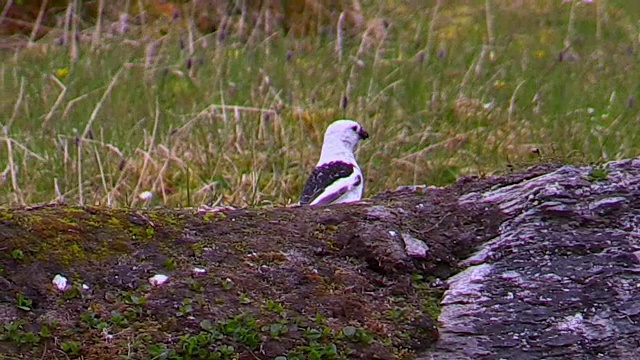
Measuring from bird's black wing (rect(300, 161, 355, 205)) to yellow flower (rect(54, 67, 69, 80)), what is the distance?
3.03 m

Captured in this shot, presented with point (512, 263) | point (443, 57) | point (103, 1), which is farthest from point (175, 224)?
point (103, 1)

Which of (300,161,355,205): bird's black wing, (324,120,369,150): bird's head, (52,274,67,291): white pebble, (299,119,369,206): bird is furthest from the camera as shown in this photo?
(324,120,369,150): bird's head

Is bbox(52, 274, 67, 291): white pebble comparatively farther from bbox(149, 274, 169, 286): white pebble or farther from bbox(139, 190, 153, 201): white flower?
bbox(139, 190, 153, 201): white flower

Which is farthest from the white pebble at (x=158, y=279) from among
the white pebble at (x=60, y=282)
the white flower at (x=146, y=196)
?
the white flower at (x=146, y=196)

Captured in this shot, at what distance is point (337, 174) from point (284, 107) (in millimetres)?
1887

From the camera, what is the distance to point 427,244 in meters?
2.78

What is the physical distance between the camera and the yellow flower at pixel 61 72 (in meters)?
7.06

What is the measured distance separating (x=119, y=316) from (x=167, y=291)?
0.13 meters

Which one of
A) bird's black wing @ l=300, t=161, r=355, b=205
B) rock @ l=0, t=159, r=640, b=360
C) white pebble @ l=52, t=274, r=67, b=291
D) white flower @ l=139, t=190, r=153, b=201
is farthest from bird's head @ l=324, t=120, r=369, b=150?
white pebble @ l=52, t=274, r=67, b=291

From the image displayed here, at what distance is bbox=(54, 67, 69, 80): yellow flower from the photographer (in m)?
7.06

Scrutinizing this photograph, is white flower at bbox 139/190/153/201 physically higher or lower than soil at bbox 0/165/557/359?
lower

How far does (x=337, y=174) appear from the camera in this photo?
4.40 m

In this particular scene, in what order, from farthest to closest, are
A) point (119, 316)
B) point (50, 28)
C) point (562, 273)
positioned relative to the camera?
point (50, 28)
point (562, 273)
point (119, 316)

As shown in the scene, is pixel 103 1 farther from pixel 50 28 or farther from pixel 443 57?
pixel 443 57
